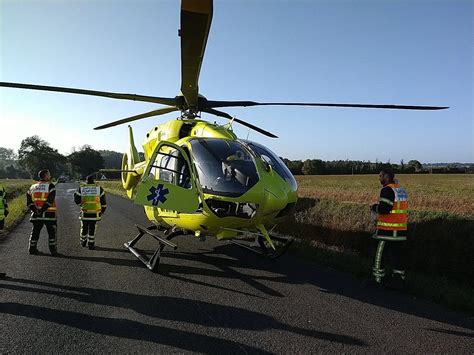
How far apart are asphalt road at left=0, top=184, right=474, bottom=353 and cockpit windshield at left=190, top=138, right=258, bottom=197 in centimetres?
171

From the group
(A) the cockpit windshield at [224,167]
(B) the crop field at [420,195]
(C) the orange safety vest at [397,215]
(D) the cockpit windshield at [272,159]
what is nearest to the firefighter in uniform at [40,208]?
(A) the cockpit windshield at [224,167]

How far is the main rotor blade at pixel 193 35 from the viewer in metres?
4.03

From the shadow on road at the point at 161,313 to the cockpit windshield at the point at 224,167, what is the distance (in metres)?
1.78

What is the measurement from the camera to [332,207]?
34.6 feet

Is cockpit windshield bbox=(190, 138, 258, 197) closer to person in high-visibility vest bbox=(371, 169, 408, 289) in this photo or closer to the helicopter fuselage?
the helicopter fuselage

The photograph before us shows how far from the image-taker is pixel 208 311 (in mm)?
5008

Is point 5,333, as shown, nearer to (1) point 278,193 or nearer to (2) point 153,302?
(2) point 153,302

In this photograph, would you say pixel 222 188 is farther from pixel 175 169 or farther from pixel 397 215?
pixel 397 215

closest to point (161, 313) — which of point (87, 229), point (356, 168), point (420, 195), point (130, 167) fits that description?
point (87, 229)

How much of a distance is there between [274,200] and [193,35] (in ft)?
9.22

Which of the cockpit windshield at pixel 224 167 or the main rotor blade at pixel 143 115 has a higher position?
the main rotor blade at pixel 143 115

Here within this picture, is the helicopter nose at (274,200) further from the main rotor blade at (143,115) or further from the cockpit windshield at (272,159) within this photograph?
the main rotor blade at (143,115)

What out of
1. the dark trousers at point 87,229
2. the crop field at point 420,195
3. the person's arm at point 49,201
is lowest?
the dark trousers at point 87,229

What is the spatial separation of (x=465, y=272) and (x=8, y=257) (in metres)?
9.72
